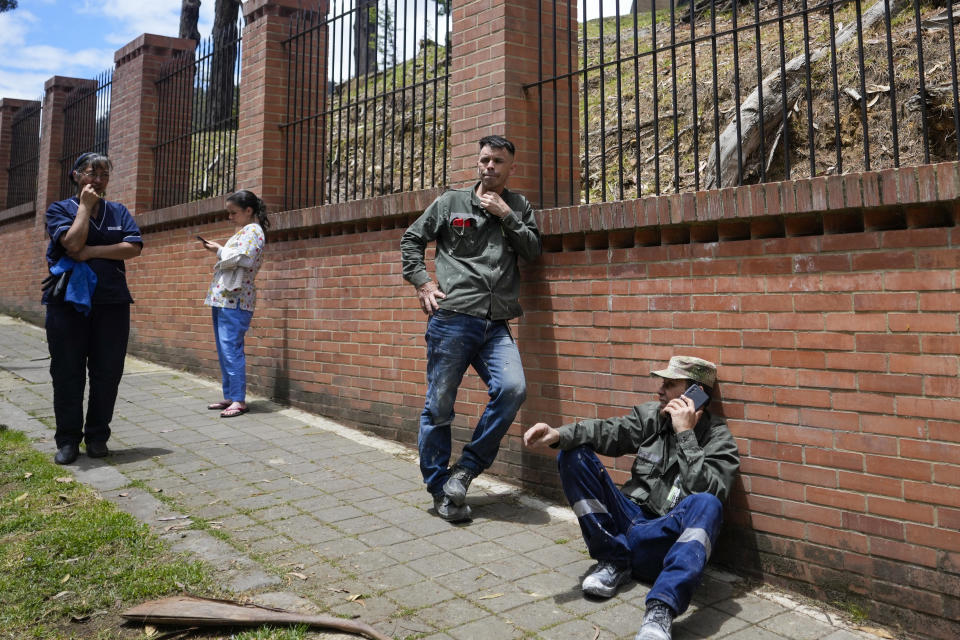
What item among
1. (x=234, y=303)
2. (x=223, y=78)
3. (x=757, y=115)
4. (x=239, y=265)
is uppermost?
(x=223, y=78)

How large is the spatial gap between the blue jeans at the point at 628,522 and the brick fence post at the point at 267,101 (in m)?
5.02

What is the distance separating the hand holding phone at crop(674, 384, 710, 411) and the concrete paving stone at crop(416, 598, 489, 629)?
128 cm

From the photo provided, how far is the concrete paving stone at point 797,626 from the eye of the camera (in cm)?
289

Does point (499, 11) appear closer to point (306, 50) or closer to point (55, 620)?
point (306, 50)

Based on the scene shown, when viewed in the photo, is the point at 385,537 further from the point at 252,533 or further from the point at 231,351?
the point at 231,351

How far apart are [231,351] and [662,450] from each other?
4.12 meters

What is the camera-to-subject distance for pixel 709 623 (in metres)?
2.94

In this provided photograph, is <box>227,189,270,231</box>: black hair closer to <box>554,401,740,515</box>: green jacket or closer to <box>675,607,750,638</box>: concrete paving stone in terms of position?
<box>554,401,740,515</box>: green jacket

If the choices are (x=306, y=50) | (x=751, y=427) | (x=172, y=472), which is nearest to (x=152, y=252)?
(x=306, y=50)

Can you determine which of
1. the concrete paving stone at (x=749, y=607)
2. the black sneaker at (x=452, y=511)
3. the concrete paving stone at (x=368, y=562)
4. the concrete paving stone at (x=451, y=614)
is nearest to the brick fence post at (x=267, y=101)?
the black sneaker at (x=452, y=511)

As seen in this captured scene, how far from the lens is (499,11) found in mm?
4926

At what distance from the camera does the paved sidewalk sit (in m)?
2.95

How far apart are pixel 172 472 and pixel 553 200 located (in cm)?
304

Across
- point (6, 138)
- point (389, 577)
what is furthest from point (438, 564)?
point (6, 138)
